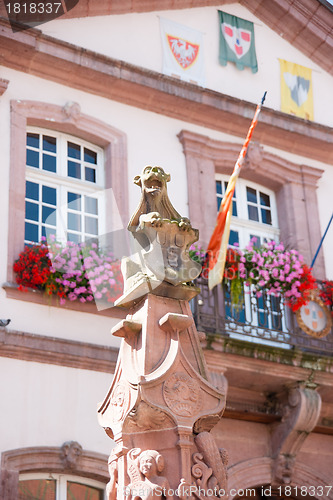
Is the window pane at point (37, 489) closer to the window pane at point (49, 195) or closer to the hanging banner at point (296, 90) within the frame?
the window pane at point (49, 195)

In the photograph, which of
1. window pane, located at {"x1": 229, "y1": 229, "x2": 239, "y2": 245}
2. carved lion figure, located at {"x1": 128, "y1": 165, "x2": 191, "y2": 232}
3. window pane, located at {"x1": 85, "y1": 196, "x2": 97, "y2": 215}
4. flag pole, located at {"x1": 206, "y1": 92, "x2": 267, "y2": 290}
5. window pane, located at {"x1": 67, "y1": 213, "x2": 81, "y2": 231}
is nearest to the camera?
carved lion figure, located at {"x1": 128, "y1": 165, "x2": 191, "y2": 232}

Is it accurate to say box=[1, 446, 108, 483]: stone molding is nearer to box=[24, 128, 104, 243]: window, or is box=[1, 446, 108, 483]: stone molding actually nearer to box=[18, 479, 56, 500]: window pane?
box=[18, 479, 56, 500]: window pane

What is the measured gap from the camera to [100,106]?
37.0 ft

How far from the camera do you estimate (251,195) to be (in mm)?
12422

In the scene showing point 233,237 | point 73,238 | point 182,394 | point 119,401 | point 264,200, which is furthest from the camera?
point 264,200

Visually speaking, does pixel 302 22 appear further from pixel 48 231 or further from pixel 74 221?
pixel 48 231

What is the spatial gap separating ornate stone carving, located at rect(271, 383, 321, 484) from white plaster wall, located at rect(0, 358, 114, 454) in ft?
6.94

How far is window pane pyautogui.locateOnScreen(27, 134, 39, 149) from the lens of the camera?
10812 millimetres

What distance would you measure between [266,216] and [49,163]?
3056 mm

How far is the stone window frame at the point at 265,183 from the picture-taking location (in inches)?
448

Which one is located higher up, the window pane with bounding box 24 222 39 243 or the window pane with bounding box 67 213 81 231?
the window pane with bounding box 67 213 81 231

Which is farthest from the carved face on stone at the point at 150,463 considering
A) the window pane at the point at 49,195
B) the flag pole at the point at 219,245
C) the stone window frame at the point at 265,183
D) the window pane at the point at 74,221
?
the stone window frame at the point at 265,183

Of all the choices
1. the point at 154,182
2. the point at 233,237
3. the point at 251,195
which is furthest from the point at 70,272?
the point at 154,182

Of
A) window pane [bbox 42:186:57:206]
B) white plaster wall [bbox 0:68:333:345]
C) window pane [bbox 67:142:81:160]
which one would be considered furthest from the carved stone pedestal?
window pane [bbox 67:142:81:160]
